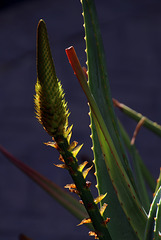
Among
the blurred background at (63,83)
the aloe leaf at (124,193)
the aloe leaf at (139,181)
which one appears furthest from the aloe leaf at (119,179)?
the blurred background at (63,83)

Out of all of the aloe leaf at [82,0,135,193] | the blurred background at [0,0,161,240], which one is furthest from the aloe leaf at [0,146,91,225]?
the blurred background at [0,0,161,240]

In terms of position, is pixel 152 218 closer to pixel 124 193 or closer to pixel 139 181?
pixel 124 193

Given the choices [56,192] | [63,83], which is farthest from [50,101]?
[63,83]

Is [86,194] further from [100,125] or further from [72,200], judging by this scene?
[72,200]

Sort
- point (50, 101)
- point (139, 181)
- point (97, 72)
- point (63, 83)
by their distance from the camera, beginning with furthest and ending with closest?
point (63, 83) → point (139, 181) → point (97, 72) → point (50, 101)

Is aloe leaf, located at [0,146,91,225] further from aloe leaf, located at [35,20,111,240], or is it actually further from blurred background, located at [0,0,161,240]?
blurred background, located at [0,0,161,240]

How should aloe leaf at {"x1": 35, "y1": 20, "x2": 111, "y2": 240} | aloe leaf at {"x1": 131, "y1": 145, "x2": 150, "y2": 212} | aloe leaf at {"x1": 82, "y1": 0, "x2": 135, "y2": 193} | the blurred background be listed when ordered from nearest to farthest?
aloe leaf at {"x1": 35, "y1": 20, "x2": 111, "y2": 240}
aloe leaf at {"x1": 82, "y1": 0, "x2": 135, "y2": 193}
aloe leaf at {"x1": 131, "y1": 145, "x2": 150, "y2": 212}
the blurred background

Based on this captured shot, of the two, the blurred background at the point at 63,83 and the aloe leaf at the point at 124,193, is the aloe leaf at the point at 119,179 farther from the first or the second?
the blurred background at the point at 63,83

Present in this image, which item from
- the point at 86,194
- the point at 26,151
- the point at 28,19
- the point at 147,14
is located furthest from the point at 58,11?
the point at 86,194

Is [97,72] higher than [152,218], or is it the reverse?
[97,72]
